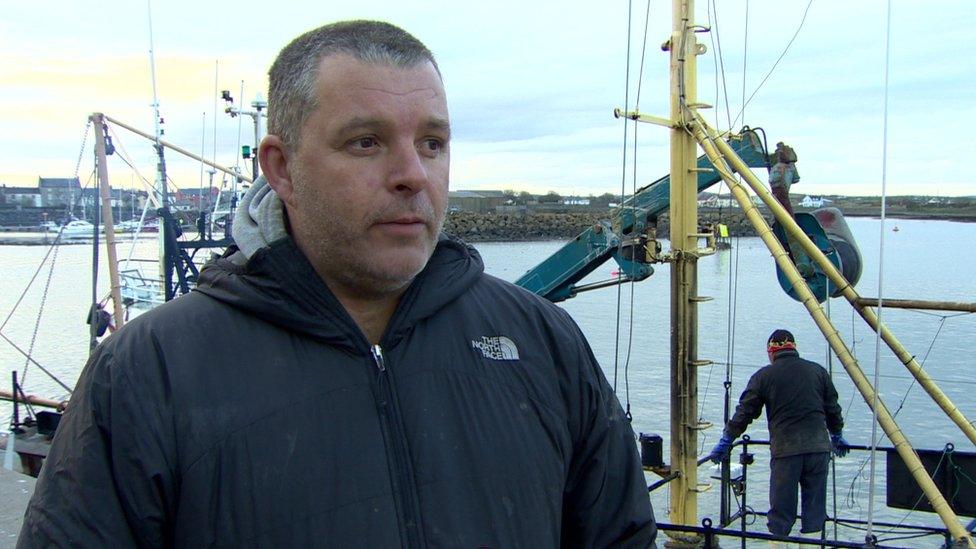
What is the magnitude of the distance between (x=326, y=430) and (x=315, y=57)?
2.40 feet

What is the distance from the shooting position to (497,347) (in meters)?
1.98

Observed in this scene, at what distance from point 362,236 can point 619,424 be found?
76 cm

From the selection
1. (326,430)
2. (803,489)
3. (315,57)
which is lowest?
(803,489)

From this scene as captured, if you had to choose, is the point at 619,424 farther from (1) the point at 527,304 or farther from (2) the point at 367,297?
(2) the point at 367,297

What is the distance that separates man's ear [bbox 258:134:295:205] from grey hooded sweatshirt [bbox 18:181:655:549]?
0.28 feet

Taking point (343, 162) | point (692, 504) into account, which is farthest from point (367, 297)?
point (692, 504)

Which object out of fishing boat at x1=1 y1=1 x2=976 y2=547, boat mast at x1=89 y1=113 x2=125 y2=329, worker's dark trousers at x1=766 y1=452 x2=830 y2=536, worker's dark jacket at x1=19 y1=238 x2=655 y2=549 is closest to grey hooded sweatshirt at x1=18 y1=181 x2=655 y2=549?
worker's dark jacket at x1=19 y1=238 x2=655 y2=549

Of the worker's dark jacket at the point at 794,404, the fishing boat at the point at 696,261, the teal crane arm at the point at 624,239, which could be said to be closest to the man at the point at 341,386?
the fishing boat at the point at 696,261

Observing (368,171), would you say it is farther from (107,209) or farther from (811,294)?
(107,209)

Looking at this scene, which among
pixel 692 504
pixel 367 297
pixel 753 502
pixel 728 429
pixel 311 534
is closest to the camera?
pixel 311 534

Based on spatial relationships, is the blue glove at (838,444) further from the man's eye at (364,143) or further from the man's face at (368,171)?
the man's eye at (364,143)

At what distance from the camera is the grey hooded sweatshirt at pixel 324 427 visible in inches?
64.9

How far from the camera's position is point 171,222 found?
54.6 feet

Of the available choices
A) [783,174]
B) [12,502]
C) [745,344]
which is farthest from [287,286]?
[745,344]
